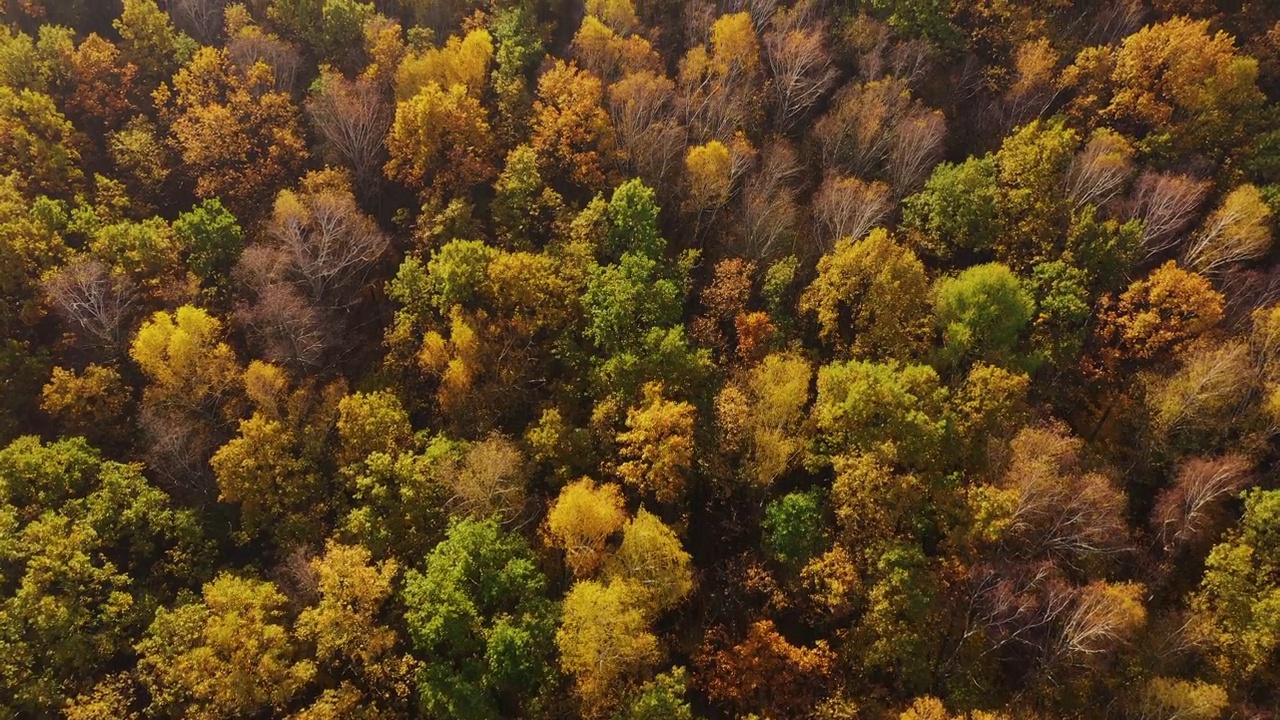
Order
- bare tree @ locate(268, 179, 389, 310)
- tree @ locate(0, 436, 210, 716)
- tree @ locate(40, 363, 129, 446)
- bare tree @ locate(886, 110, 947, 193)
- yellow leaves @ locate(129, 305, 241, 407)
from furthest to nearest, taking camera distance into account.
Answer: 1. bare tree @ locate(886, 110, 947, 193)
2. bare tree @ locate(268, 179, 389, 310)
3. yellow leaves @ locate(129, 305, 241, 407)
4. tree @ locate(40, 363, 129, 446)
5. tree @ locate(0, 436, 210, 716)

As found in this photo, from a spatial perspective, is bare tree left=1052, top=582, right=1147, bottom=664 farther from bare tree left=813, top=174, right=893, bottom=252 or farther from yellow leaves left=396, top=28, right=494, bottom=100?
yellow leaves left=396, top=28, right=494, bottom=100

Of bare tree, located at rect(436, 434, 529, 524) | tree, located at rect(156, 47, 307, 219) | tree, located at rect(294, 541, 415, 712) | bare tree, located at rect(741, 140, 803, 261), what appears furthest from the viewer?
tree, located at rect(156, 47, 307, 219)

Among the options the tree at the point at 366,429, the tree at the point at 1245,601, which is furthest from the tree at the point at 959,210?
the tree at the point at 366,429

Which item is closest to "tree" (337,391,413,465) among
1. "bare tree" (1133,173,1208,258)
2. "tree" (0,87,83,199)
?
"tree" (0,87,83,199)

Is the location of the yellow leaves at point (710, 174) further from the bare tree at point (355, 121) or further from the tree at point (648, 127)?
the bare tree at point (355, 121)

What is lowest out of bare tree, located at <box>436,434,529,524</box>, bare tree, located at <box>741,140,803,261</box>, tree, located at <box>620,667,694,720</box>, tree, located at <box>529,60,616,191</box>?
tree, located at <box>620,667,694,720</box>

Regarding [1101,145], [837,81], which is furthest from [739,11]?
[1101,145]
